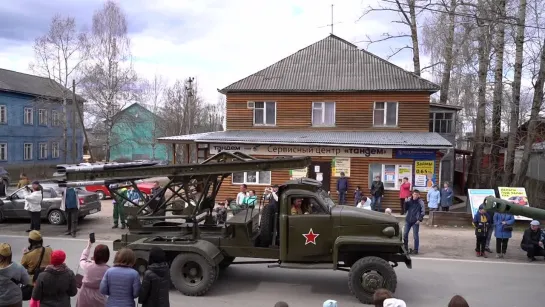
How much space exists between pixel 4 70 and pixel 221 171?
4317cm

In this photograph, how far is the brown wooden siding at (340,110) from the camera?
21.8m

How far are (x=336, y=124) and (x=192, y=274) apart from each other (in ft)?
49.6

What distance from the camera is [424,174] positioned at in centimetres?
1981

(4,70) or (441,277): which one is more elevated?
(4,70)

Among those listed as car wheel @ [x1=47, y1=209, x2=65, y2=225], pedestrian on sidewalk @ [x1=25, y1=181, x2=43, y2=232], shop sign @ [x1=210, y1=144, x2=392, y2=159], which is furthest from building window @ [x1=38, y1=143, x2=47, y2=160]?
pedestrian on sidewalk @ [x1=25, y1=181, x2=43, y2=232]

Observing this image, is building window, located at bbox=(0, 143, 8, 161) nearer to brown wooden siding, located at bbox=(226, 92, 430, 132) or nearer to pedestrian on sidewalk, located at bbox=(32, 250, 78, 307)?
brown wooden siding, located at bbox=(226, 92, 430, 132)

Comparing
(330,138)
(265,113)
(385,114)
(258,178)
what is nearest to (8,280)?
(330,138)

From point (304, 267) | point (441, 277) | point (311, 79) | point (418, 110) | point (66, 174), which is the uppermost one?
point (311, 79)

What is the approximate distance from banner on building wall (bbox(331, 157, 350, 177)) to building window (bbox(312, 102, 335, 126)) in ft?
8.60

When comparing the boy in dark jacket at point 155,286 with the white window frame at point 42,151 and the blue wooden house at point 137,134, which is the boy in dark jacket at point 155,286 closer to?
the blue wooden house at point 137,134

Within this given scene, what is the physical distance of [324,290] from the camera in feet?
29.4

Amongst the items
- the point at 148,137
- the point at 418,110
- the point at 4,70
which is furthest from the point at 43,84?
the point at 418,110

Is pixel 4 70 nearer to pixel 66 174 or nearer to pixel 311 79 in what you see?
pixel 311 79

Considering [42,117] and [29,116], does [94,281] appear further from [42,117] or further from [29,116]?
[42,117]
